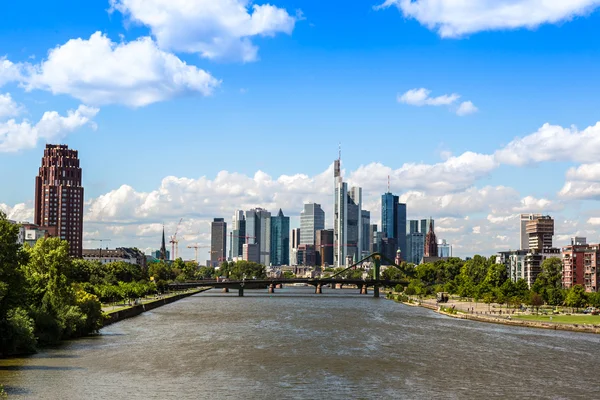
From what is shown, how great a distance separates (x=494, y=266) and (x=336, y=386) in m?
133

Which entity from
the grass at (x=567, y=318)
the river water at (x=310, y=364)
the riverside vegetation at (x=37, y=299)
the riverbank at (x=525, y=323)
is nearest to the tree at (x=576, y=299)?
the grass at (x=567, y=318)

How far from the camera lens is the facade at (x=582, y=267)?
167 meters

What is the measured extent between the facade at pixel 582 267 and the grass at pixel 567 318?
56.1 metres

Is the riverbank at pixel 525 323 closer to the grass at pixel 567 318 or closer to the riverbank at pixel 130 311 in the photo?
the grass at pixel 567 318

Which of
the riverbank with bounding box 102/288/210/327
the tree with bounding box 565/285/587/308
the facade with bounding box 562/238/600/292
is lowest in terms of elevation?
the riverbank with bounding box 102/288/210/327

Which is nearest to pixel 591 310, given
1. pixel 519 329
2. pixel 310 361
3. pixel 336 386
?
pixel 519 329

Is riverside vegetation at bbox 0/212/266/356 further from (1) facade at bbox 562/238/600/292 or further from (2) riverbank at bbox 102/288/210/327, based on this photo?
(1) facade at bbox 562/238/600/292

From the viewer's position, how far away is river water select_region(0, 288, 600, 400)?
51906mm

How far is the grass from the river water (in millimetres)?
9108

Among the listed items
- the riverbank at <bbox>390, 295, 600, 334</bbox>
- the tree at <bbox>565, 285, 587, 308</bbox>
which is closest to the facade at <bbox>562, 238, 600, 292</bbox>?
the tree at <bbox>565, 285, 587, 308</bbox>

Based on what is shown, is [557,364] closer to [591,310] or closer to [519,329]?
[519,329]

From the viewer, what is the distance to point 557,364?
6556 cm

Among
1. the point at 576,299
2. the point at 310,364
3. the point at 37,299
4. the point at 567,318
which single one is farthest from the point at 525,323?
the point at 37,299

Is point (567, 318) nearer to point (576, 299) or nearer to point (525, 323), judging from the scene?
point (525, 323)
